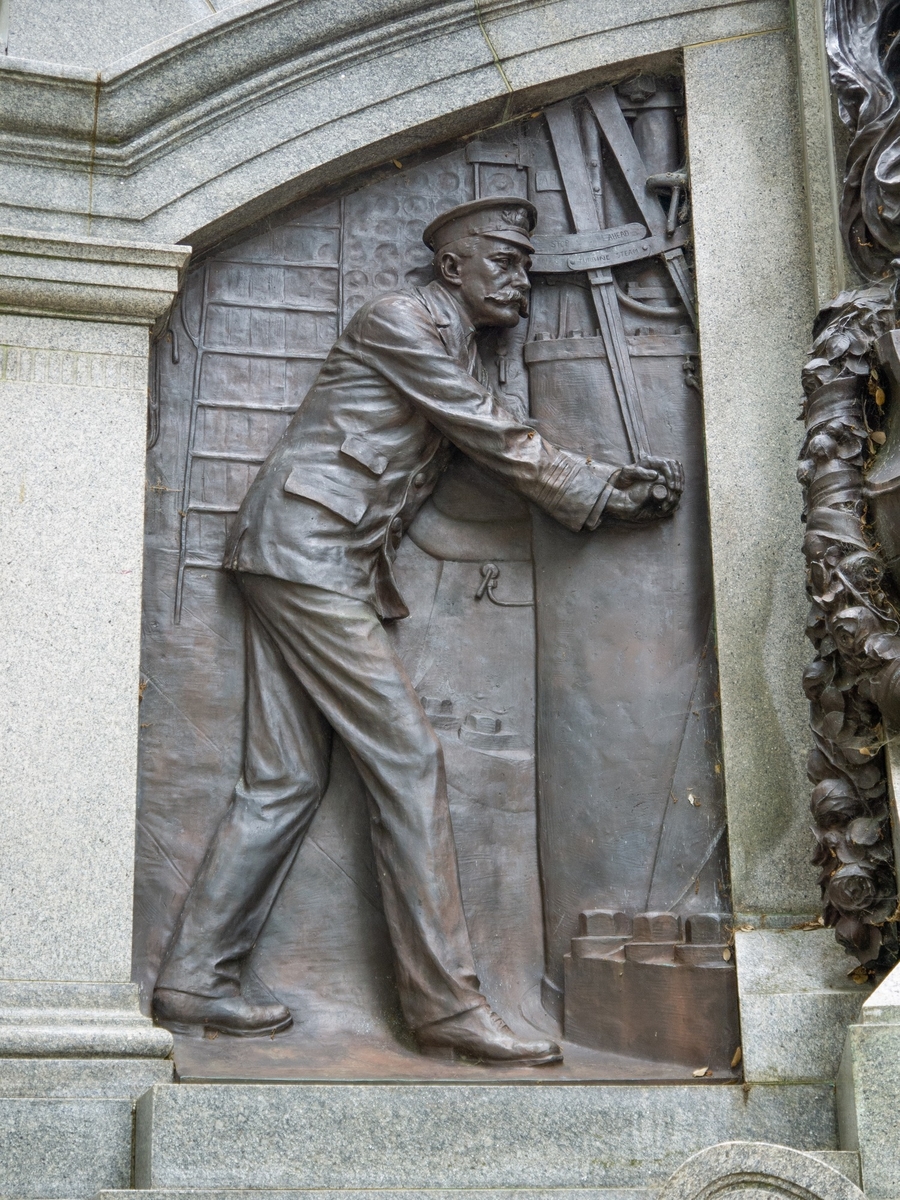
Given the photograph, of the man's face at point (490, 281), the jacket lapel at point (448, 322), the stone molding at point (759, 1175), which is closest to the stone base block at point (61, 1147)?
the stone molding at point (759, 1175)

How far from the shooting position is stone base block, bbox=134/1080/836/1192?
568 cm

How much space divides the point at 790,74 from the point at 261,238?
7.57 ft

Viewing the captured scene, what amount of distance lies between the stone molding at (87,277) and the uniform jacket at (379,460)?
730 millimetres

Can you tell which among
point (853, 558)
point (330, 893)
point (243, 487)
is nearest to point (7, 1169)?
point (330, 893)

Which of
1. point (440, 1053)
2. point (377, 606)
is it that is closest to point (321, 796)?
point (377, 606)

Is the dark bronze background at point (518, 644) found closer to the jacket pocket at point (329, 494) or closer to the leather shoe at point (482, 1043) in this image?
the leather shoe at point (482, 1043)

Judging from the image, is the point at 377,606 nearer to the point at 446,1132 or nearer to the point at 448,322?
the point at 448,322

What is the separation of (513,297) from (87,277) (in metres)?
1.69

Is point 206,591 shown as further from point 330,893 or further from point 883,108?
point 883,108

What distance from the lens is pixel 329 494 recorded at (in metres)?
6.98

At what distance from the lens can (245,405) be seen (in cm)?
731

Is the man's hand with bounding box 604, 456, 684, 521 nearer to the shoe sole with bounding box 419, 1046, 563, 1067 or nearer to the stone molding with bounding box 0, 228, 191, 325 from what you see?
the stone molding with bounding box 0, 228, 191, 325

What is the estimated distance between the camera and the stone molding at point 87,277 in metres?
6.93

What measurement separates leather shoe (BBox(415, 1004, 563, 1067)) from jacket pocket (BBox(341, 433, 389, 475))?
6.86ft
